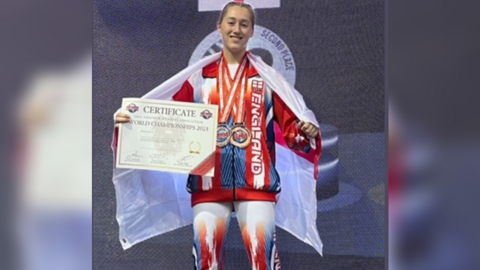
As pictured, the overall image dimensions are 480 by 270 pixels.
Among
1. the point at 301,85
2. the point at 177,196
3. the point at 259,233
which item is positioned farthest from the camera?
the point at 301,85

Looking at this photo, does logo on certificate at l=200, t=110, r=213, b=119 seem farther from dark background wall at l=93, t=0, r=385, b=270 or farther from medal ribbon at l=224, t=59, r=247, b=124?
dark background wall at l=93, t=0, r=385, b=270

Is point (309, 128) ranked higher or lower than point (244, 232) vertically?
higher

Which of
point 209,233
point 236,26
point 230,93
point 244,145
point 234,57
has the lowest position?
point 209,233

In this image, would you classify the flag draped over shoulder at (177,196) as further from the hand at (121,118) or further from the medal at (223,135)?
the medal at (223,135)

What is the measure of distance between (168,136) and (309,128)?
72cm

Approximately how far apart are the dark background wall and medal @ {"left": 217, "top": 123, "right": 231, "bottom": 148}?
702 mm

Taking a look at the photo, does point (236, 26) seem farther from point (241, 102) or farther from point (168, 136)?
point (168, 136)

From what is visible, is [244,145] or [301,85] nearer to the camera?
[244,145]

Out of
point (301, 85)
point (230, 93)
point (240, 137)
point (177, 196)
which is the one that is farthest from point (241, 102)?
point (177, 196)

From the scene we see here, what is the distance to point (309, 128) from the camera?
3.99m

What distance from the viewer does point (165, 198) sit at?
4336mm

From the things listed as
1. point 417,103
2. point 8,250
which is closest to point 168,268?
point 8,250

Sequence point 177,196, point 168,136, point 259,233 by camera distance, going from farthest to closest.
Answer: point 177,196, point 168,136, point 259,233

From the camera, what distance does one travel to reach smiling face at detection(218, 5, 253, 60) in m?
→ 4.01
